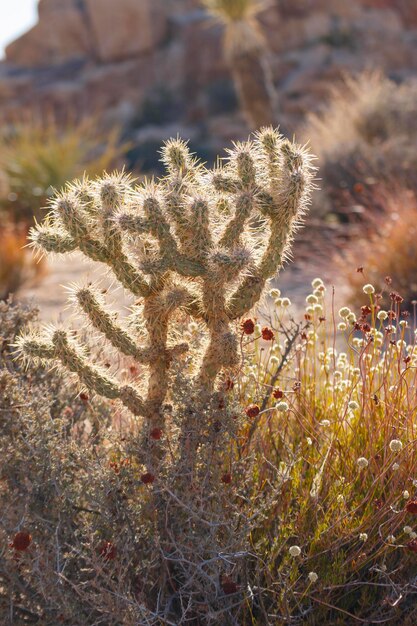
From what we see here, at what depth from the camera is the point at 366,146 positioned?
1427 centimetres

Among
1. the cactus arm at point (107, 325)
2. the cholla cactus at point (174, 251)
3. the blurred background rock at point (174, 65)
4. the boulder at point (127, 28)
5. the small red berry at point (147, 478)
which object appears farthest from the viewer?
the boulder at point (127, 28)

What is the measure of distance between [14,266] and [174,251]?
790 centimetres

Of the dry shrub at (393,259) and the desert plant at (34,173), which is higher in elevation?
the desert plant at (34,173)

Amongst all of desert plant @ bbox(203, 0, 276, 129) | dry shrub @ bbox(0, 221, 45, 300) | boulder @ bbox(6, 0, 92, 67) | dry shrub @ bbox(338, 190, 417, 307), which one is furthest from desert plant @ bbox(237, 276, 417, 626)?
boulder @ bbox(6, 0, 92, 67)

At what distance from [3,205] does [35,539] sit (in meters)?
12.1

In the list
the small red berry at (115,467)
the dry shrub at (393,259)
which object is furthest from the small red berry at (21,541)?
the dry shrub at (393,259)

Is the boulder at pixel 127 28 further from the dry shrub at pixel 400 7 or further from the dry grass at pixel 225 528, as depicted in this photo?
the dry grass at pixel 225 528

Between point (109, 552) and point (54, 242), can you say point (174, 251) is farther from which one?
point (109, 552)

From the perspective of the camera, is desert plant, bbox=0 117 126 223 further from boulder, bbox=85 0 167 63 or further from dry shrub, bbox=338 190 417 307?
boulder, bbox=85 0 167 63

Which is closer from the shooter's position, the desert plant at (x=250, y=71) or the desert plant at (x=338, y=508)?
the desert plant at (x=338, y=508)

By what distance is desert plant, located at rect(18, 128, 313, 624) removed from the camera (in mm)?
2969

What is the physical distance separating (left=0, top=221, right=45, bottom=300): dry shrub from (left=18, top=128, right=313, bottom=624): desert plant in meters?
7.27

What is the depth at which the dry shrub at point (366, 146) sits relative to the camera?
12664 millimetres

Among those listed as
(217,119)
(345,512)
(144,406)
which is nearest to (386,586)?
(345,512)
